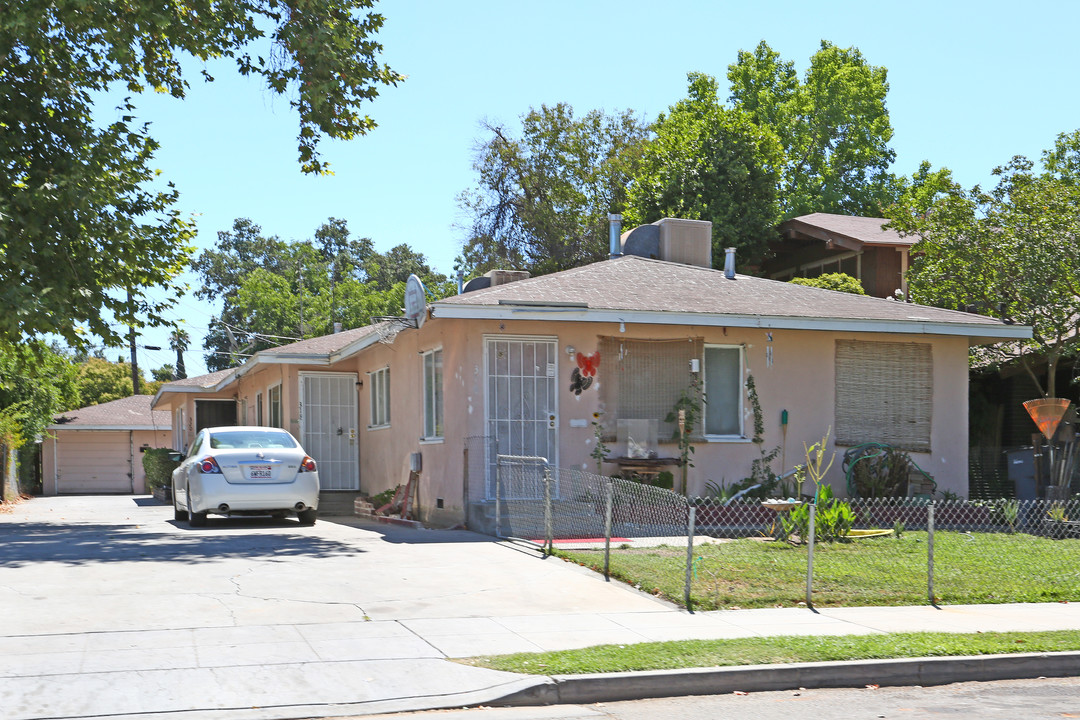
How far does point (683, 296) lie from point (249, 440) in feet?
22.5

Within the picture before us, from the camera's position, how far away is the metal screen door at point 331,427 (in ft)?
69.7

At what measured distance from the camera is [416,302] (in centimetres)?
1516

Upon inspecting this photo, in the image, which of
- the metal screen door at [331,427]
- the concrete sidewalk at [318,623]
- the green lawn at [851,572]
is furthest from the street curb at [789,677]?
the metal screen door at [331,427]

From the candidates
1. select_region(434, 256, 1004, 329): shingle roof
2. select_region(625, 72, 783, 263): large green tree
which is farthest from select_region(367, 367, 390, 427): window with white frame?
select_region(625, 72, 783, 263): large green tree

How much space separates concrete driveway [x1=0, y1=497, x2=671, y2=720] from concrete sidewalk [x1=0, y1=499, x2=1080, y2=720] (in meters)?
0.02

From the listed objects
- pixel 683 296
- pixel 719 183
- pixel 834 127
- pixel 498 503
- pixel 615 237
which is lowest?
pixel 498 503

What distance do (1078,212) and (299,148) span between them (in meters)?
14.5

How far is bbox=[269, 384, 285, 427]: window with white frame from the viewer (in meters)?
23.1

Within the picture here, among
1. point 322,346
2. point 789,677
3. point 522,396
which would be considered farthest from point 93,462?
point 789,677

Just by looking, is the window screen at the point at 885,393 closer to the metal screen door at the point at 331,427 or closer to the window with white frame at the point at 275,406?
the metal screen door at the point at 331,427

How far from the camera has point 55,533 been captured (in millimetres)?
14906

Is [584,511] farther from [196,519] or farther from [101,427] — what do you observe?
[101,427]

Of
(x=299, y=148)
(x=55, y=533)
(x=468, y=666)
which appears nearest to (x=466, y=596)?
(x=468, y=666)

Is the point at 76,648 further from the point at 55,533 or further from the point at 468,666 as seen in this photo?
the point at 55,533
